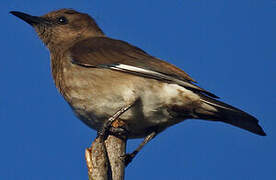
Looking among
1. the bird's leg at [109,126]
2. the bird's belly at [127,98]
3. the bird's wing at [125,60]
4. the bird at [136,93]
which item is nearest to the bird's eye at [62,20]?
the bird's wing at [125,60]

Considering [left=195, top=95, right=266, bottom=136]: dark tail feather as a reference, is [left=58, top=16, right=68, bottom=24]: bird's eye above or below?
above

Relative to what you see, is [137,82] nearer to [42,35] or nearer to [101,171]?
[101,171]

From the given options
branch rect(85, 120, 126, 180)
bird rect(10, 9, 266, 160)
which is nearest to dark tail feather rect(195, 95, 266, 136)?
bird rect(10, 9, 266, 160)

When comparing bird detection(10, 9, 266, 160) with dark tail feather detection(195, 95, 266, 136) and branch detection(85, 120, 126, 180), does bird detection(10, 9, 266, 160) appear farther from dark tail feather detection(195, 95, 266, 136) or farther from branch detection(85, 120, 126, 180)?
branch detection(85, 120, 126, 180)

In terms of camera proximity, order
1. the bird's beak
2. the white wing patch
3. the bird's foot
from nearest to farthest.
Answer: the bird's foot < the white wing patch < the bird's beak

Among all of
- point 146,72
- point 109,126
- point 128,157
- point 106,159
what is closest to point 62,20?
point 146,72

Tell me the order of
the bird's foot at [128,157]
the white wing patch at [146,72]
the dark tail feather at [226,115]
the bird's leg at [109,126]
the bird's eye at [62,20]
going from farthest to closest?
the bird's eye at [62,20] < the white wing patch at [146,72] < the dark tail feather at [226,115] < the bird's foot at [128,157] < the bird's leg at [109,126]

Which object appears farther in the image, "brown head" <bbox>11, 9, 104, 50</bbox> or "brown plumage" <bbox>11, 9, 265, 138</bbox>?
"brown head" <bbox>11, 9, 104, 50</bbox>

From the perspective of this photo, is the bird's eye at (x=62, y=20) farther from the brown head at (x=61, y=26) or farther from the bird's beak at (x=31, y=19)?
the bird's beak at (x=31, y=19)
